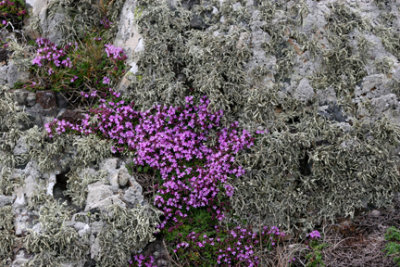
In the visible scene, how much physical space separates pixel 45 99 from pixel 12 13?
74.0 inches

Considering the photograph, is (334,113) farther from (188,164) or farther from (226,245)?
(226,245)

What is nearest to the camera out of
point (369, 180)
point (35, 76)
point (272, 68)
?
point (369, 180)

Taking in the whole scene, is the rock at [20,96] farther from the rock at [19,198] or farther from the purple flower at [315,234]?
the purple flower at [315,234]

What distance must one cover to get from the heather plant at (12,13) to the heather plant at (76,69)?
649mm

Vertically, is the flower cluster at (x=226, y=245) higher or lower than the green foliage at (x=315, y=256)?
higher

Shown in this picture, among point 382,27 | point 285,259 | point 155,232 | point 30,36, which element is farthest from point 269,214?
point 30,36

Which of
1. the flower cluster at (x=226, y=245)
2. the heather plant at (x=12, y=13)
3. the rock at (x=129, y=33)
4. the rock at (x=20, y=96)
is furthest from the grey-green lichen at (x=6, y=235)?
the heather plant at (x=12, y=13)

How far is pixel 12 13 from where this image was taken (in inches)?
253

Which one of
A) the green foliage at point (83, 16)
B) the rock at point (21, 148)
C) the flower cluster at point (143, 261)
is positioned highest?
the green foliage at point (83, 16)

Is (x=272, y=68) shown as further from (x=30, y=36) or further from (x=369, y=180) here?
(x=30, y=36)

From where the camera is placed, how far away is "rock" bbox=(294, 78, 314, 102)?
17.8 feet

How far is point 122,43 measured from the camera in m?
6.30

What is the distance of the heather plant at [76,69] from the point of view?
5.89 m

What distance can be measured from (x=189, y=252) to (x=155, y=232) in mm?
525
